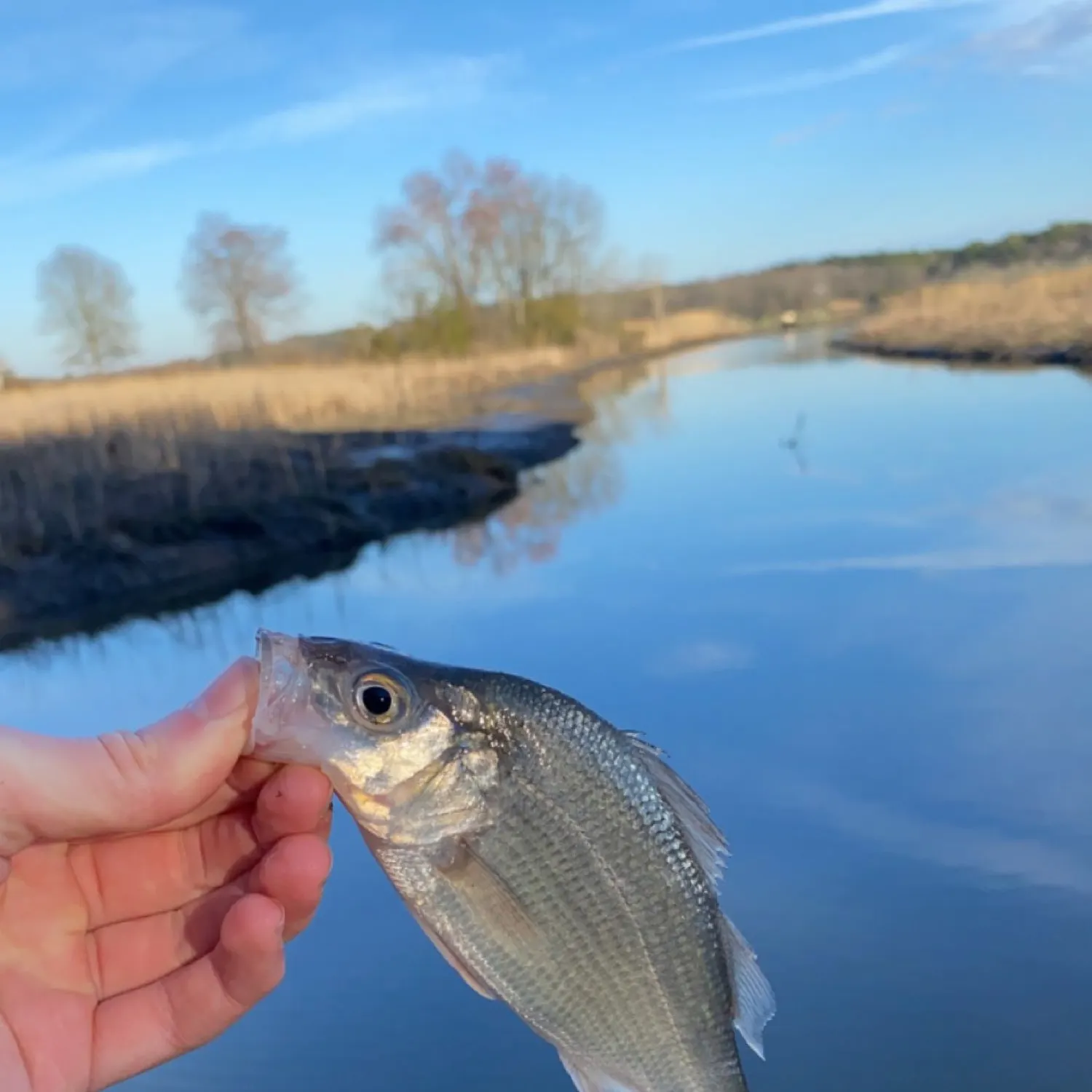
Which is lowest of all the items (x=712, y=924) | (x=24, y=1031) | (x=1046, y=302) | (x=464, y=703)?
(x=1046, y=302)

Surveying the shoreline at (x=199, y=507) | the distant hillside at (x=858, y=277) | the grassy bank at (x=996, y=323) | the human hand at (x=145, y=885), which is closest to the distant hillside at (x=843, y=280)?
the distant hillside at (x=858, y=277)

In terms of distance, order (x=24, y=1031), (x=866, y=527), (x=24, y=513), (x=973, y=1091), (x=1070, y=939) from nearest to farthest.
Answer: (x=24, y=1031), (x=973, y=1091), (x=1070, y=939), (x=866, y=527), (x=24, y=513)

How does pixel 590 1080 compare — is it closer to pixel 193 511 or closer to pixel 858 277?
pixel 193 511

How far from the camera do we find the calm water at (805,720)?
3742mm

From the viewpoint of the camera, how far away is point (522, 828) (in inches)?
76.2

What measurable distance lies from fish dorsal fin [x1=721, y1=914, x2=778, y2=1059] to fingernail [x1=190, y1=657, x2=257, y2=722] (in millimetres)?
924

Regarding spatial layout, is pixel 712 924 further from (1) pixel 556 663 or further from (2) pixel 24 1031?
(1) pixel 556 663

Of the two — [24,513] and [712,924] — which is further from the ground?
[712,924]

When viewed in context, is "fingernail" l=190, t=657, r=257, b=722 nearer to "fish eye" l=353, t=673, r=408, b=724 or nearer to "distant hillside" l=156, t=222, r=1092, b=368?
"fish eye" l=353, t=673, r=408, b=724

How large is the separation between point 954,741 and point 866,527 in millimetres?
4845

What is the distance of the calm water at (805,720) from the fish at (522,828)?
1835 mm

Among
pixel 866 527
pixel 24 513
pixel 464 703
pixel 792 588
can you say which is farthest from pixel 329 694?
pixel 24 513

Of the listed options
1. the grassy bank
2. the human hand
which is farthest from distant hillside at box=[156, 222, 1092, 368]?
the human hand

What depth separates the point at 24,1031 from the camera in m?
2.12
